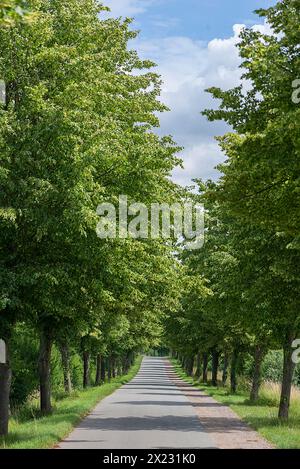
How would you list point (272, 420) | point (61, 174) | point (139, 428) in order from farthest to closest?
point (272, 420)
point (139, 428)
point (61, 174)

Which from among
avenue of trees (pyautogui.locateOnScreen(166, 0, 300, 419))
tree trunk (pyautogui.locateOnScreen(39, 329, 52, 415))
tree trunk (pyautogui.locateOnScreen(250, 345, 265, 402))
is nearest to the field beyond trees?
avenue of trees (pyautogui.locateOnScreen(166, 0, 300, 419))

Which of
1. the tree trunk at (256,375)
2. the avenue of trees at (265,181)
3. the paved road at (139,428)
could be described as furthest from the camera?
the tree trunk at (256,375)

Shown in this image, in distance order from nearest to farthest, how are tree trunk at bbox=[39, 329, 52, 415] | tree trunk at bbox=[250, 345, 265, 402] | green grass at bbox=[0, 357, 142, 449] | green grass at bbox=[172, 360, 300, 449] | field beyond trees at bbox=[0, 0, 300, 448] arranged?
field beyond trees at bbox=[0, 0, 300, 448] → green grass at bbox=[0, 357, 142, 449] → green grass at bbox=[172, 360, 300, 449] → tree trunk at bbox=[39, 329, 52, 415] → tree trunk at bbox=[250, 345, 265, 402]

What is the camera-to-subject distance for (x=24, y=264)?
16.7 metres

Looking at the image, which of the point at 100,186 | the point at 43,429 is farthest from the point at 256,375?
the point at 100,186

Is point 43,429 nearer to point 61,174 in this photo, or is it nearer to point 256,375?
point 61,174

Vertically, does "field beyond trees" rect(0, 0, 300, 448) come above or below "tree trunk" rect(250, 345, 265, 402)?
above

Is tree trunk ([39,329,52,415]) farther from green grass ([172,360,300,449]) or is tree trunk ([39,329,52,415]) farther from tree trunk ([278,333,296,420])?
tree trunk ([278,333,296,420])

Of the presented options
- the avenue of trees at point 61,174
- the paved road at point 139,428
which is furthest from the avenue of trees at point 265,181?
the paved road at point 139,428

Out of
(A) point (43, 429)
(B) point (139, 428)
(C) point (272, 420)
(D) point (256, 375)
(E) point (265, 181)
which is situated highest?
(E) point (265, 181)

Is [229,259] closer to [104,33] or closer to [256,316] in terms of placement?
[256,316]

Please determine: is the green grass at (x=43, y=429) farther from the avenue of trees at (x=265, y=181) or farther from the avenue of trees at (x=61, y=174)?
the avenue of trees at (x=265, y=181)
